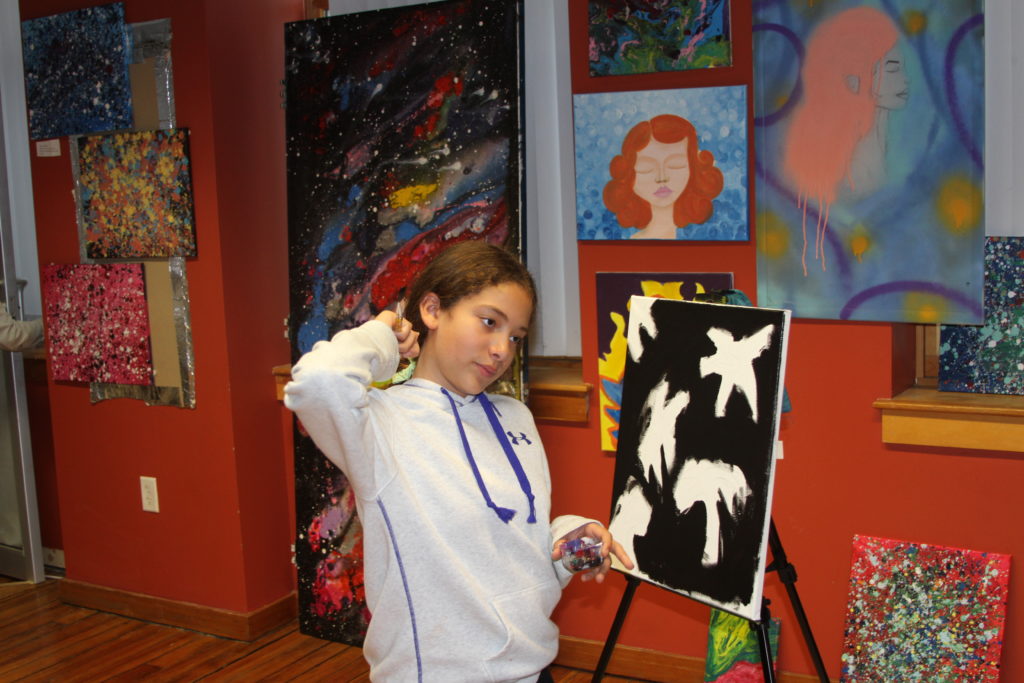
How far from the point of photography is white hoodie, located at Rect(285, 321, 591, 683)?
152cm

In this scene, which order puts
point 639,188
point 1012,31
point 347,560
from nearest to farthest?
point 1012,31
point 639,188
point 347,560

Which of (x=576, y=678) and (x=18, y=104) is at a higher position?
(x=18, y=104)

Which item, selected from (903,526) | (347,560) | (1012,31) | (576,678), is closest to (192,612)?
(347,560)

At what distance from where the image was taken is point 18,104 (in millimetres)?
3842

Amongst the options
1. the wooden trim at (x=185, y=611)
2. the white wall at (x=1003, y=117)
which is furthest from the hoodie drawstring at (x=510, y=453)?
the wooden trim at (x=185, y=611)

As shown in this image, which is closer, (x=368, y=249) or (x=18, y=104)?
(x=368, y=249)

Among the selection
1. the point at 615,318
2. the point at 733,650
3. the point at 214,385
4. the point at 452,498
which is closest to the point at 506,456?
the point at 452,498

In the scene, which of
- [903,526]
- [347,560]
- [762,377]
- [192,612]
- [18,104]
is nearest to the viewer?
[762,377]

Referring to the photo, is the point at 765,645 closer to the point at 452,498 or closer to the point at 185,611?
the point at 452,498

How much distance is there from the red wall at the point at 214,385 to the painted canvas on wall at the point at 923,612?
6.03ft

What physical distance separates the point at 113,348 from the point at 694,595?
2203mm

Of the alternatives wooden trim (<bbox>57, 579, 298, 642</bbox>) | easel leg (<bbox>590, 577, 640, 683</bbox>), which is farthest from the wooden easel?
wooden trim (<bbox>57, 579, 298, 642</bbox>)

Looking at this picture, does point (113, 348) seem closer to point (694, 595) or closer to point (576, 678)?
point (576, 678)

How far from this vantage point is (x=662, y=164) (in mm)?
2633
